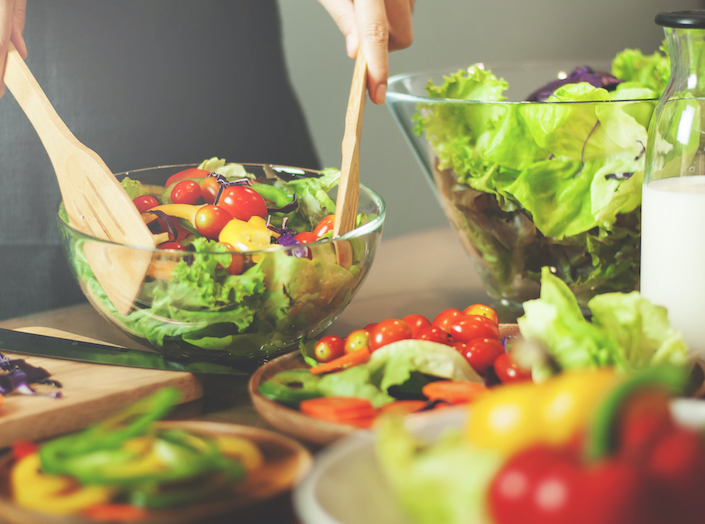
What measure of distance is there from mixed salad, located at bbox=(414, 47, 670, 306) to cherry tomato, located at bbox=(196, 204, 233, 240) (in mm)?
373

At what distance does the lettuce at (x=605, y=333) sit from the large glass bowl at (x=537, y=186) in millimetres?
331

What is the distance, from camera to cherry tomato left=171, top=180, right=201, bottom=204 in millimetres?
1036

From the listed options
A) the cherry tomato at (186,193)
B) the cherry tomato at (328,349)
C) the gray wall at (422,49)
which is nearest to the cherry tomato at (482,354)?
the cherry tomato at (328,349)

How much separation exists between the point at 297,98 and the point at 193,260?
70.0 inches

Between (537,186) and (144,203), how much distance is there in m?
0.58

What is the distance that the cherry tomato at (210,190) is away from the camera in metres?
1.05

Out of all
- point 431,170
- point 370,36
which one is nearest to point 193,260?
point 370,36

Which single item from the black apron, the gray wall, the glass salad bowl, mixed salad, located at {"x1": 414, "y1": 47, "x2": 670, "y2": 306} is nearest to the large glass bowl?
mixed salad, located at {"x1": 414, "y1": 47, "x2": 670, "y2": 306}

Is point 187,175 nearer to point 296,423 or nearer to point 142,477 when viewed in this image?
point 296,423

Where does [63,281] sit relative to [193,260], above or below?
below

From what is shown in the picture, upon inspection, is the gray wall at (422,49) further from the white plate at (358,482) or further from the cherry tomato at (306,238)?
the white plate at (358,482)

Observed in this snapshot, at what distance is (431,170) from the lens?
1.20 meters

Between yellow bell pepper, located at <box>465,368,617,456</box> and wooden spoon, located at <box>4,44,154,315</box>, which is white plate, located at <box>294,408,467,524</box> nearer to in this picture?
yellow bell pepper, located at <box>465,368,617,456</box>

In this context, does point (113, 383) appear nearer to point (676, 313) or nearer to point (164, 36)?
point (676, 313)
